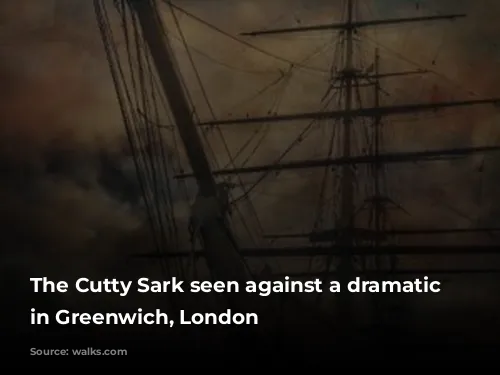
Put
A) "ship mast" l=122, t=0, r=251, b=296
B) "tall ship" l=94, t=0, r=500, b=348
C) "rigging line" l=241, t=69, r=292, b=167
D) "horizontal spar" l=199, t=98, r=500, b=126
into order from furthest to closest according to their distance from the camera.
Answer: "rigging line" l=241, t=69, r=292, b=167, "horizontal spar" l=199, t=98, r=500, b=126, "tall ship" l=94, t=0, r=500, b=348, "ship mast" l=122, t=0, r=251, b=296

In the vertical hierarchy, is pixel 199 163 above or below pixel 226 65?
below

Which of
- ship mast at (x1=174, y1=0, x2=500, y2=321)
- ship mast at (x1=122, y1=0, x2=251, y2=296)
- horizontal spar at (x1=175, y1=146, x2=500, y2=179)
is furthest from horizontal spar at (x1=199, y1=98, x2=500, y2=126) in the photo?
ship mast at (x1=122, y1=0, x2=251, y2=296)

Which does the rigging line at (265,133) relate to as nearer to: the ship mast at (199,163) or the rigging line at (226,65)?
the rigging line at (226,65)

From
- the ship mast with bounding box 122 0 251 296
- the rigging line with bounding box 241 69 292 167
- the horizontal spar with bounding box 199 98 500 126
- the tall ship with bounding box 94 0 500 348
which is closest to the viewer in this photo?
the ship mast with bounding box 122 0 251 296

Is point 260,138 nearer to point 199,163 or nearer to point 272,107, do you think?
point 272,107

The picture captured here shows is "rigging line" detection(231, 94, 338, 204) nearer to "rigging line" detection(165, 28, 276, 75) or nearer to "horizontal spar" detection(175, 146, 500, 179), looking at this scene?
"horizontal spar" detection(175, 146, 500, 179)

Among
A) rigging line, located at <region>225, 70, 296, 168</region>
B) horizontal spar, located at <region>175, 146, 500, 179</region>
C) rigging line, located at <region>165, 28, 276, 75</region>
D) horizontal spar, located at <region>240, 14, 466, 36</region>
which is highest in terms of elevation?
horizontal spar, located at <region>240, 14, 466, 36</region>

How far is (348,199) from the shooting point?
8102mm

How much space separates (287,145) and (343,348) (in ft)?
5.47

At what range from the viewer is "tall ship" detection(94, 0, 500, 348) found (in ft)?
23.3

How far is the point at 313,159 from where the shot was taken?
25.4ft

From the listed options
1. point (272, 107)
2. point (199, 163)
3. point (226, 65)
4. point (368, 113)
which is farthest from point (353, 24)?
point (199, 163)

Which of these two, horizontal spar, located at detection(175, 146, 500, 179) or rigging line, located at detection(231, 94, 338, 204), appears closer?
horizontal spar, located at detection(175, 146, 500, 179)

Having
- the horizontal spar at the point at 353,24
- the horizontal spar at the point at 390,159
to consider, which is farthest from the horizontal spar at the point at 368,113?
the horizontal spar at the point at 353,24
